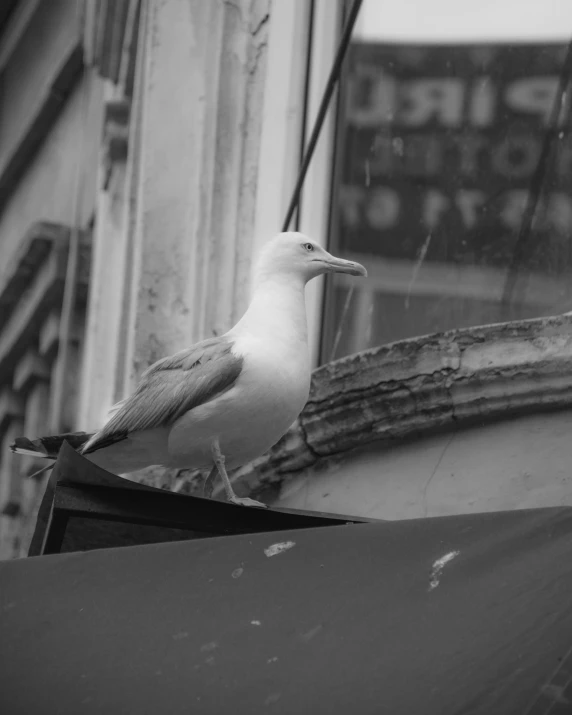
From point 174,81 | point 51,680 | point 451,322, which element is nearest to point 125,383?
point 174,81

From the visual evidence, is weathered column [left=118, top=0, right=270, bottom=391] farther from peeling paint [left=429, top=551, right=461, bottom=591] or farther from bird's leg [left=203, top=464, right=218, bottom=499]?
peeling paint [left=429, top=551, right=461, bottom=591]

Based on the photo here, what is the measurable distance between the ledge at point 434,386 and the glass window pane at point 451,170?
0.44 meters

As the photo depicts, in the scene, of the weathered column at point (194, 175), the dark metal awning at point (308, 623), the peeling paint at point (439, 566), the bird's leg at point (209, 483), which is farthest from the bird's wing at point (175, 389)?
the weathered column at point (194, 175)

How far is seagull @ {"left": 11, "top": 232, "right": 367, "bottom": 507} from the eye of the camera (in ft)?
14.5

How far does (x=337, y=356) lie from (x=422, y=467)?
3.68 feet

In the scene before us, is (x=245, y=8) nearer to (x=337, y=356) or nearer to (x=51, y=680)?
(x=337, y=356)

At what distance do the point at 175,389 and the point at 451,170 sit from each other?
1.36 m

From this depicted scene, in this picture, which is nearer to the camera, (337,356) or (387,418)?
(387,418)

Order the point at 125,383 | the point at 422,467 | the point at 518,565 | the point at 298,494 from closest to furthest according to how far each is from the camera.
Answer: the point at 518,565 → the point at 422,467 → the point at 298,494 → the point at 125,383

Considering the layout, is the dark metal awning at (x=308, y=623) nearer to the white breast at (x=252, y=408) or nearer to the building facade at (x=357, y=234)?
the white breast at (x=252, y=408)

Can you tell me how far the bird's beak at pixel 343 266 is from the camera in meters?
4.86

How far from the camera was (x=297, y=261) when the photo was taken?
16.2 ft

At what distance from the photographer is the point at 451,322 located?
5273mm

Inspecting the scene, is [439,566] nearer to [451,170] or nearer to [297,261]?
[297,261]
